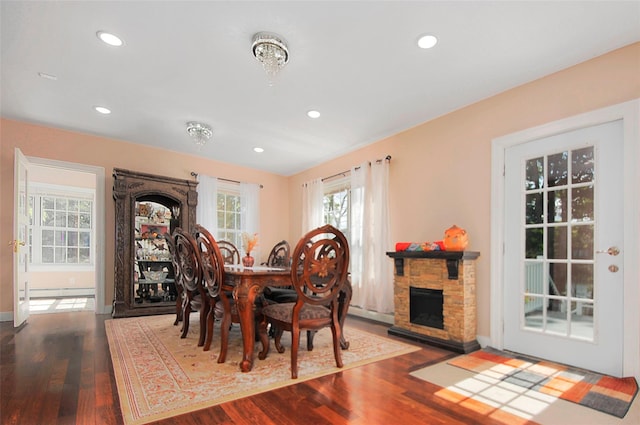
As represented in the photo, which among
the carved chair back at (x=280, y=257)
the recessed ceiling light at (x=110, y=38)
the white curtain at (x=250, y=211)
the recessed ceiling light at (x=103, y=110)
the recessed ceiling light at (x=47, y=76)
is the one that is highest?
the recessed ceiling light at (x=110, y=38)

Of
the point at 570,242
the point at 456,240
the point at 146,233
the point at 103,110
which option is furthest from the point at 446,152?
the point at 146,233

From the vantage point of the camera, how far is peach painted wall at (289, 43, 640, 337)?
2.65 m

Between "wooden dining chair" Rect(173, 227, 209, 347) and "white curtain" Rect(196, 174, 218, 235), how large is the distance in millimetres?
2144

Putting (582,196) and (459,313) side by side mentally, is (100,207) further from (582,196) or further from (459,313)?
(582,196)

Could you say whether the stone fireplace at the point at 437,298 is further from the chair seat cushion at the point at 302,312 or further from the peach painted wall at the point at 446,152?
the chair seat cushion at the point at 302,312

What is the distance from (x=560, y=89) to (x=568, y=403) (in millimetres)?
2530

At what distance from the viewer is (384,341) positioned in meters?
3.41

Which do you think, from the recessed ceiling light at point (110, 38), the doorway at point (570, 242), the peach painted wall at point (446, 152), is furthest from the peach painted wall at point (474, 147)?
the recessed ceiling light at point (110, 38)

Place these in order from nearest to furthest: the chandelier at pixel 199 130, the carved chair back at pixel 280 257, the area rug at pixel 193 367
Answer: the area rug at pixel 193 367 < the chandelier at pixel 199 130 < the carved chair back at pixel 280 257

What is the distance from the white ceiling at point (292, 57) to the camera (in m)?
2.21

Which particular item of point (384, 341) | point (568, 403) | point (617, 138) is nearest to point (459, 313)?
point (384, 341)

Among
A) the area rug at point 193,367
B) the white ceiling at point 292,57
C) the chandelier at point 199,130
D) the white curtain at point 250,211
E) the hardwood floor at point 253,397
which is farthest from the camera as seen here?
the white curtain at point 250,211

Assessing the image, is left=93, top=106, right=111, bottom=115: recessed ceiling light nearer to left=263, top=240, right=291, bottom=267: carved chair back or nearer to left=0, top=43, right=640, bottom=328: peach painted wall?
left=0, top=43, right=640, bottom=328: peach painted wall

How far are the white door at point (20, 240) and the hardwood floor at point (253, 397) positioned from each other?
1.16m
